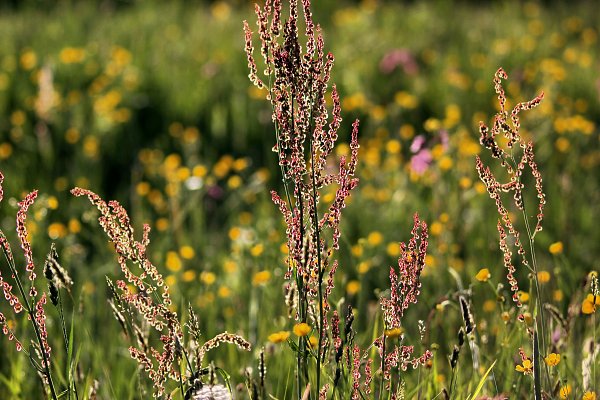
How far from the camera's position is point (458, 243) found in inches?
139

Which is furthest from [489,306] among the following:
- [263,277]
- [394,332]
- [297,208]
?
[297,208]

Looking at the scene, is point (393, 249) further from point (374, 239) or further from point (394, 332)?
point (394, 332)

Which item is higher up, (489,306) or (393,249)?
(393,249)

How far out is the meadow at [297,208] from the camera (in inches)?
62.4

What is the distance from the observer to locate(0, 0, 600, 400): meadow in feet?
5.20

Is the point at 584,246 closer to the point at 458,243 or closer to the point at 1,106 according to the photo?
the point at 458,243

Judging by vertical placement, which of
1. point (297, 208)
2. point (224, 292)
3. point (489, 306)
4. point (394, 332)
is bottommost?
point (394, 332)

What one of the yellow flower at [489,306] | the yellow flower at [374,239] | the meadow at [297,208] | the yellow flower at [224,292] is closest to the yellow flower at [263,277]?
the meadow at [297,208]

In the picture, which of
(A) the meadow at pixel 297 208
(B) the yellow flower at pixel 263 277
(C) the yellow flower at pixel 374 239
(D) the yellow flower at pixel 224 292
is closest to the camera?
(A) the meadow at pixel 297 208

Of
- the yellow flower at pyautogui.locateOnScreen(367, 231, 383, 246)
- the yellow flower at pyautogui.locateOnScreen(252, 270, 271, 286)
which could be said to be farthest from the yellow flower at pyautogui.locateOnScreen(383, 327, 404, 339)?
the yellow flower at pyautogui.locateOnScreen(367, 231, 383, 246)

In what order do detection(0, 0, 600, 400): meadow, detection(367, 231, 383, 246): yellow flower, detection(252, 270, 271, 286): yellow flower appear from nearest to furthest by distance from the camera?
detection(0, 0, 600, 400): meadow → detection(252, 270, 271, 286): yellow flower → detection(367, 231, 383, 246): yellow flower

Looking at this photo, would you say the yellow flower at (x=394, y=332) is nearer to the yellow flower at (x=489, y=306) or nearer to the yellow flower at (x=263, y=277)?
the yellow flower at (x=263, y=277)

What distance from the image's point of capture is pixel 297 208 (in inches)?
64.2

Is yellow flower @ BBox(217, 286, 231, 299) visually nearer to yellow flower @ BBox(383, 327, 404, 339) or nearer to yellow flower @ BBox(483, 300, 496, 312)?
yellow flower @ BBox(483, 300, 496, 312)
